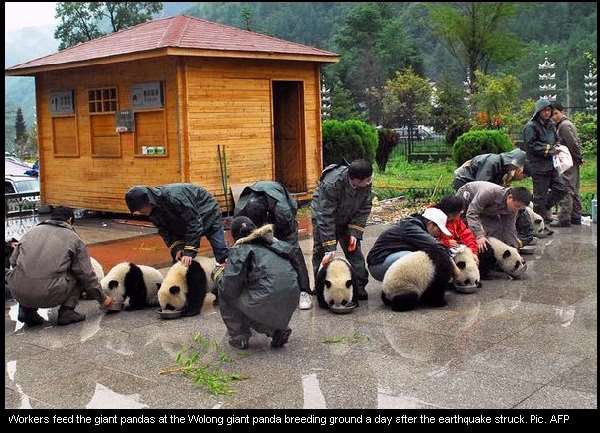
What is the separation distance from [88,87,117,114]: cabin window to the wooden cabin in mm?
22

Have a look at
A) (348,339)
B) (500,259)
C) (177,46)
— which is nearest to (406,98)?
(177,46)

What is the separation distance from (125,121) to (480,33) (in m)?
41.8

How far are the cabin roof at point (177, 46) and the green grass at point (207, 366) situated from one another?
7.76 metres

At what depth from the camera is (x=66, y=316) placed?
7.76 meters

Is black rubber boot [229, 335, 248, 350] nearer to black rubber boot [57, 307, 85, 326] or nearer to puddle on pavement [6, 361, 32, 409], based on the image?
puddle on pavement [6, 361, 32, 409]

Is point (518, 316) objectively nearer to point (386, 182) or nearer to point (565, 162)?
point (565, 162)

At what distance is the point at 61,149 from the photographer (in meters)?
16.5

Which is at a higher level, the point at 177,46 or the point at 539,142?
the point at 177,46

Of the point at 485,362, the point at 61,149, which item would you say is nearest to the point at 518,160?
the point at 485,362

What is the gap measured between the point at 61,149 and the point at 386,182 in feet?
28.7

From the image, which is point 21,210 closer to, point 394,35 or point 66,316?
point 66,316

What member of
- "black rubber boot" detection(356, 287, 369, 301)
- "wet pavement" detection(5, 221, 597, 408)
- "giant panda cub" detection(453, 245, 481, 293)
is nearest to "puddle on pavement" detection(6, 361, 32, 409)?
"wet pavement" detection(5, 221, 597, 408)

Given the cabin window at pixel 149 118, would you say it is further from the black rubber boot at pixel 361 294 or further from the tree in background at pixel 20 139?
the tree in background at pixel 20 139

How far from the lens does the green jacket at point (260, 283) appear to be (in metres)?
6.43
